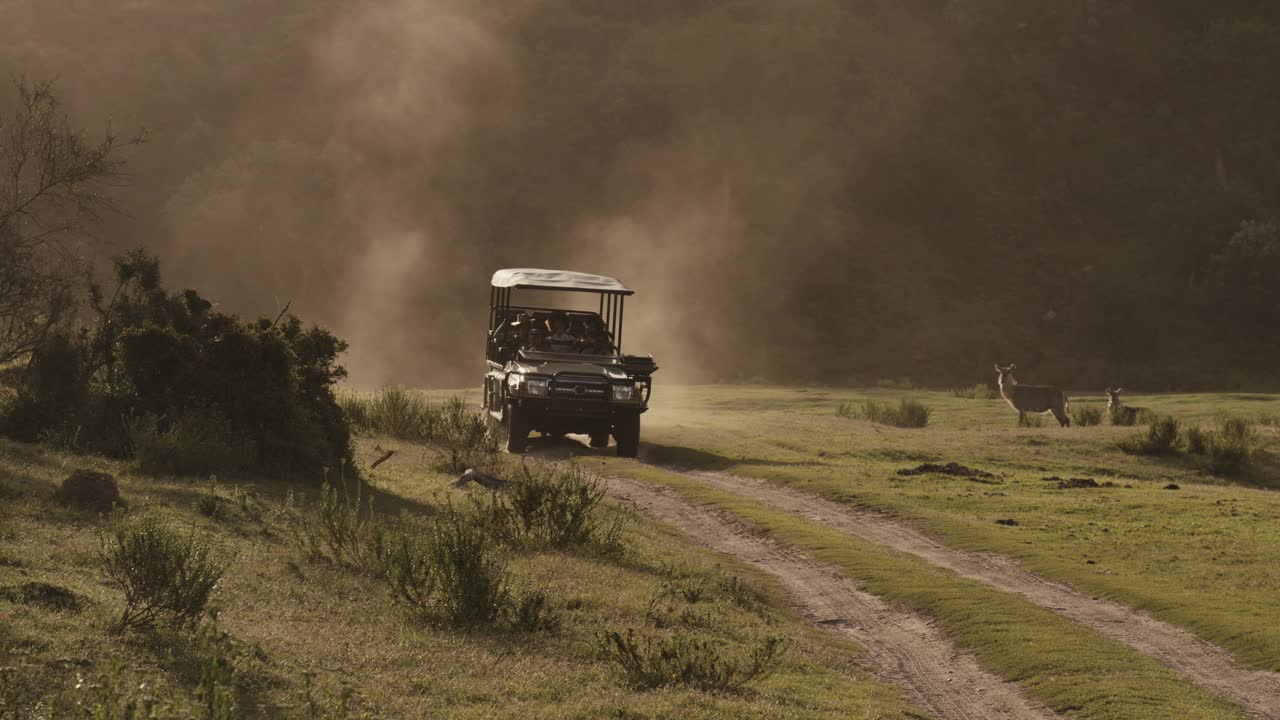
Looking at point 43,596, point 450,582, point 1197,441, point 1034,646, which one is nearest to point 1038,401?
point 1197,441

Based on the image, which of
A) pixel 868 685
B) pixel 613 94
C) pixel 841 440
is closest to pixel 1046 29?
pixel 613 94

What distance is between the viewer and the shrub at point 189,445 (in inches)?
619

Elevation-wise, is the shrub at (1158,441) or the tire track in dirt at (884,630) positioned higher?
the shrub at (1158,441)

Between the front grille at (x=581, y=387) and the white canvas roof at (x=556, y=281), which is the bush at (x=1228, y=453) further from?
the front grille at (x=581, y=387)

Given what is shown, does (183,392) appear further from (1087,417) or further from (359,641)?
(1087,417)

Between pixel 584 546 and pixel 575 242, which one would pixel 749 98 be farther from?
pixel 584 546

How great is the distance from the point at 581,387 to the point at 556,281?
11.6ft

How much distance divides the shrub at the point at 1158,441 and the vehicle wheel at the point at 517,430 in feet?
39.4

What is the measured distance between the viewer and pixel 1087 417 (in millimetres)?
32969

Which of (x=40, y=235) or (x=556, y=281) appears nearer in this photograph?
(x=40, y=235)

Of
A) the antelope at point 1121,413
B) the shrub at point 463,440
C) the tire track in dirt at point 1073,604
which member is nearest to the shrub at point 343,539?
the tire track in dirt at point 1073,604

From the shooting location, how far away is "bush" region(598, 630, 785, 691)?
28.4 ft

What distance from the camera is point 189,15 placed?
3893 inches

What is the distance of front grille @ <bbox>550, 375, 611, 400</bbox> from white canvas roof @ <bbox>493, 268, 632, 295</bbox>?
288 centimetres
